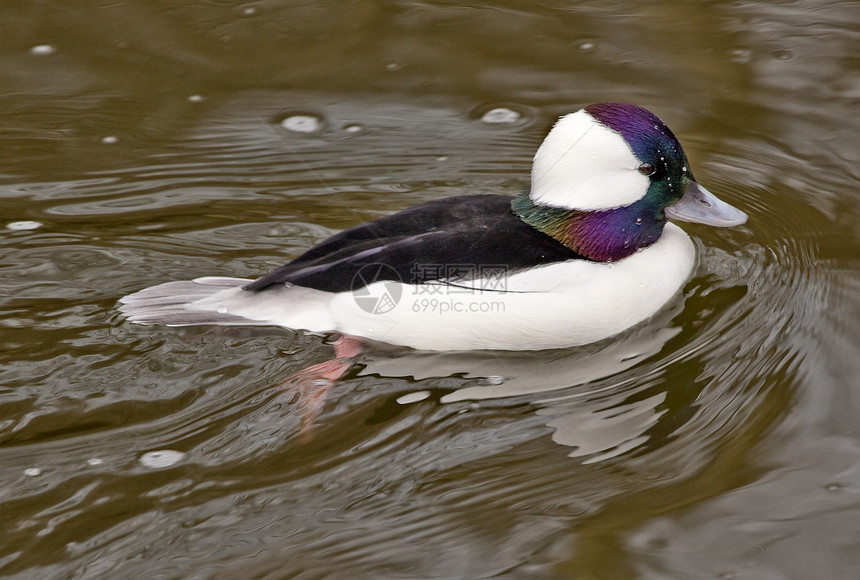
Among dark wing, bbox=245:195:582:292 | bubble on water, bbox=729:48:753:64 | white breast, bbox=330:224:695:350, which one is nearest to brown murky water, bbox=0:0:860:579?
bubble on water, bbox=729:48:753:64

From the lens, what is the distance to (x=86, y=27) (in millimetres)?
6438

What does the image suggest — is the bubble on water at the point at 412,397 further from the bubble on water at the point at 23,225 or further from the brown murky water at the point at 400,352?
the bubble on water at the point at 23,225

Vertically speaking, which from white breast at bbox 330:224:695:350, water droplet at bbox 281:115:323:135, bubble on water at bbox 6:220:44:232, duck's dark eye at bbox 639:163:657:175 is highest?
duck's dark eye at bbox 639:163:657:175

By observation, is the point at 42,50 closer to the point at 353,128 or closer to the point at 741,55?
the point at 353,128

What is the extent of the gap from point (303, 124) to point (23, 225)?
1.69 meters

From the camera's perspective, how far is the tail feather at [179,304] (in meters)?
4.17

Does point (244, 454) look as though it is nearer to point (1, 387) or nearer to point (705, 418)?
point (1, 387)

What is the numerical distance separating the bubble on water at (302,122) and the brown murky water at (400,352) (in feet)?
0.15

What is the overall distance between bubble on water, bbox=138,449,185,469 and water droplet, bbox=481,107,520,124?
2.93 metres

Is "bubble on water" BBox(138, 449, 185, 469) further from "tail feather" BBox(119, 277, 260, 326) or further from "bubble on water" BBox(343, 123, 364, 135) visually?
"bubble on water" BBox(343, 123, 364, 135)

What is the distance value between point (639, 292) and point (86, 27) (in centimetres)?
431

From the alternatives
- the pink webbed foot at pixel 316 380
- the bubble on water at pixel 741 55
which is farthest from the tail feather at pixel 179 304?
the bubble on water at pixel 741 55

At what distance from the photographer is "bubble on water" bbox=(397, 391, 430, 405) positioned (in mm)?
3936

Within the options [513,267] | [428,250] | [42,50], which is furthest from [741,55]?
[42,50]
